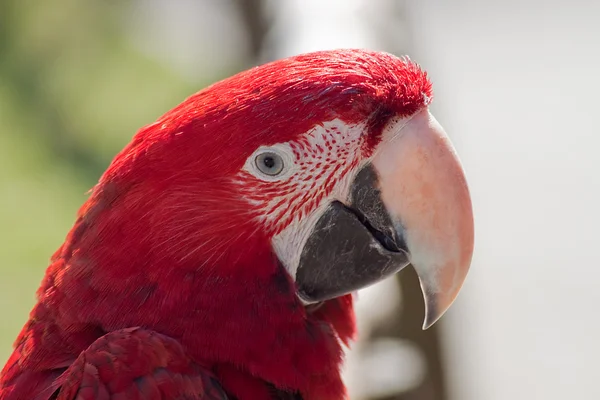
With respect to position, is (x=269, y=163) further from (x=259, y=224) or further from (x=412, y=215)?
(x=412, y=215)

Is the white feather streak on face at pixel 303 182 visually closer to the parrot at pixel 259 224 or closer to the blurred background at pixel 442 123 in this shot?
the parrot at pixel 259 224

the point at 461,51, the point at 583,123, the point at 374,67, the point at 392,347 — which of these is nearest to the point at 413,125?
the point at 374,67

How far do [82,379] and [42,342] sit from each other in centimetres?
16

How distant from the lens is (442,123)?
7.55 ft

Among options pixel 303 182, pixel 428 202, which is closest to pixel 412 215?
pixel 428 202

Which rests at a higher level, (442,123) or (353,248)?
(442,123)

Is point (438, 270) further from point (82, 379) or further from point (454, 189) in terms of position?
point (82, 379)

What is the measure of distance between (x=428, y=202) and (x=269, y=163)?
24 cm

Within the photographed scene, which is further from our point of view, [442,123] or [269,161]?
[442,123]

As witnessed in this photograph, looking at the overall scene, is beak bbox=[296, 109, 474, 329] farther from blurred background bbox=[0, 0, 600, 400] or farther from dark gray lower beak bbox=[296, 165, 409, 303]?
blurred background bbox=[0, 0, 600, 400]

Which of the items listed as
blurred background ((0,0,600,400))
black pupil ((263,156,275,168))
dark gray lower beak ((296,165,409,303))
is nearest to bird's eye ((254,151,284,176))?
black pupil ((263,156,275,168))

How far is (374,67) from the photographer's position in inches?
43.6

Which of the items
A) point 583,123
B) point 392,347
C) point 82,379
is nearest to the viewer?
point 82,379

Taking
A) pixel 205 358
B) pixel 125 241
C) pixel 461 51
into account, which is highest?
pixel 461 51
